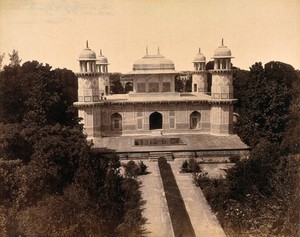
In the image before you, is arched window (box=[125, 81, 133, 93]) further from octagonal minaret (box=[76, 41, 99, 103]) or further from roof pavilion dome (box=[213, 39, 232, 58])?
roof pavilion dome (box=[213, 39, 232, 58])

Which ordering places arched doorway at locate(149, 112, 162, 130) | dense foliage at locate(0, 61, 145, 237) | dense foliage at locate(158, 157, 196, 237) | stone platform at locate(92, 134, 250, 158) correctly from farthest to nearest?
arched doorway at locate(149, 112, 162, 130) → stone platform at locate(92, 134, 250, 158) → dense foliage at locate(158, 157, 196, 237) → dense foliage at locate(0, 61, 145, 237)

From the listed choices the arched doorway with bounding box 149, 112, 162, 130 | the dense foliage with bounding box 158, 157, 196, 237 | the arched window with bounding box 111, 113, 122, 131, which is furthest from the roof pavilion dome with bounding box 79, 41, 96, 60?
the dense foliage with bounding box 158, 157, 196, 237

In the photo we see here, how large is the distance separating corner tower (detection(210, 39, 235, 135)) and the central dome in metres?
4.79

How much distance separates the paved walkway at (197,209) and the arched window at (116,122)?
11812 millimetres

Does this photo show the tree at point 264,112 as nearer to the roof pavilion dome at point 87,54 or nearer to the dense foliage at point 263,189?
the dense foliage at point 263,189

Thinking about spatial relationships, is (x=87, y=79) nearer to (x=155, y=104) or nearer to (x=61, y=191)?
(x=155, y=104)

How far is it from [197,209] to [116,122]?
58.6 ft

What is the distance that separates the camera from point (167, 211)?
18344 millimetres

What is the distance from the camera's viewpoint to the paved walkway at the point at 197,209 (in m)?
16.3

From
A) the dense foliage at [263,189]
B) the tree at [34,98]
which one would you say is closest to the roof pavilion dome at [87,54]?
the tree at [34,98]

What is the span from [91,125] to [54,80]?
21.1ft

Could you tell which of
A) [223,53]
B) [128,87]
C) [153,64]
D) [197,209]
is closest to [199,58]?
[153,64]

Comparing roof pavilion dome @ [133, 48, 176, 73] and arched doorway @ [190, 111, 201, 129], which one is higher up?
roof pavilion dome @ [133, 48, 176, 73]

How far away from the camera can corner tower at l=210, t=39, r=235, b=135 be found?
33281 millimetres
